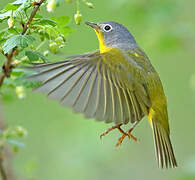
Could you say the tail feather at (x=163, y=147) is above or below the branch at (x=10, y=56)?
below

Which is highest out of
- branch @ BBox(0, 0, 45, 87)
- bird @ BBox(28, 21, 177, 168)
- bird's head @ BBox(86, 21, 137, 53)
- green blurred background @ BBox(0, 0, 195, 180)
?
branch @ BBox(0, 0, 45, 87)

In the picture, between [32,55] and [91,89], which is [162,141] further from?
[32,55]

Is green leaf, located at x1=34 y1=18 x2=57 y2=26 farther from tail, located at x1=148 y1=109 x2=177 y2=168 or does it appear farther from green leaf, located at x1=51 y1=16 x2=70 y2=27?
tail, located at x1=148 y1=109 x2=177 y2=168

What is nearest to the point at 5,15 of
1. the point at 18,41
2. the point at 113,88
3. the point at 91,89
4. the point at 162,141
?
the point at 18,41

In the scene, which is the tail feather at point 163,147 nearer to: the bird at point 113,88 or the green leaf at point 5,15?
the bird at point 113,88

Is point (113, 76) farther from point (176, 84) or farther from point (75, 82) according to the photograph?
point (176, 84)

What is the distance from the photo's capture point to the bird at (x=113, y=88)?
3453mm

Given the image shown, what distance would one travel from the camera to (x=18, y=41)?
2.79 metres

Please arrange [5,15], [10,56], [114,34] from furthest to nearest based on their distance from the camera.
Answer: [114,34] → [10,56] → [5,15]

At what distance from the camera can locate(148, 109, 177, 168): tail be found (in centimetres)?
423

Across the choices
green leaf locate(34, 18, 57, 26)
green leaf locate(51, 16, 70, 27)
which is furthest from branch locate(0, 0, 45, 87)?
green leaf locate(51, 16, 70, 27)

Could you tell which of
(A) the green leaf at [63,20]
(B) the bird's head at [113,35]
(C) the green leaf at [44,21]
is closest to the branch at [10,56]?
(C) the green leaf at [44,21]

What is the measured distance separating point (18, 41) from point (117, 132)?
4.20 meters

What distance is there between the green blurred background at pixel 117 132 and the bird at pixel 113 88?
96cm
